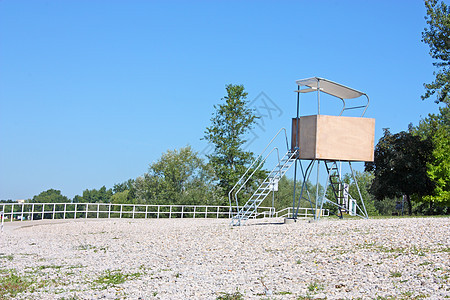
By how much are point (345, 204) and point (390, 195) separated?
1538 centimetres

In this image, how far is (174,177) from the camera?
57156mm

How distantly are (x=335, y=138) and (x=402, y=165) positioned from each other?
52.9 feet

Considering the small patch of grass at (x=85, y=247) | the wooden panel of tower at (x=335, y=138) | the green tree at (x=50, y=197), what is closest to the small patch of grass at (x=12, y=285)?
the small patch of grass at (x=85, y=247)

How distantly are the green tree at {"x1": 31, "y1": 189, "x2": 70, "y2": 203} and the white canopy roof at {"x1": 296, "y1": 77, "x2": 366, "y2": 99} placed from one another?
11535 cm

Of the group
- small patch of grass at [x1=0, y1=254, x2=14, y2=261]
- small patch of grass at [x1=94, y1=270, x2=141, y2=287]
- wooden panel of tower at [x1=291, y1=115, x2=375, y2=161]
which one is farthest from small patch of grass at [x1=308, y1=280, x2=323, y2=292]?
wooden panel of tower at [x1=291, y1=115, x2=375, y2=161]

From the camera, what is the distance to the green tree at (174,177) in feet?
181

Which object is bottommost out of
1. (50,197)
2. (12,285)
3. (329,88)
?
(12,285)

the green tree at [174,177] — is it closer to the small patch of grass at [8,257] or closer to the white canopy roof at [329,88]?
the white canopy roof at [329,88]

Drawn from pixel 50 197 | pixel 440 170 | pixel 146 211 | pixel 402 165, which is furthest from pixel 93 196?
pixel 440 170

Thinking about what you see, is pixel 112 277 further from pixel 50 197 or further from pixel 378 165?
pixel 50 197

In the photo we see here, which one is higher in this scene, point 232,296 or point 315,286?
point 315,286

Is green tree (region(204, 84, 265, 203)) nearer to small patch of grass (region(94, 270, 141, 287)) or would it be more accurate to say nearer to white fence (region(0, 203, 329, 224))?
white fence (region(0, 203, 329, 224))

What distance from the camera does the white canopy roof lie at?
2192 cm

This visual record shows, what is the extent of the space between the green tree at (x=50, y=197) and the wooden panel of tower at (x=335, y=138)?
11564cm
